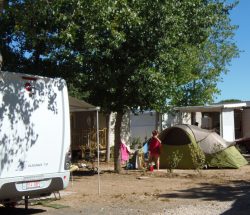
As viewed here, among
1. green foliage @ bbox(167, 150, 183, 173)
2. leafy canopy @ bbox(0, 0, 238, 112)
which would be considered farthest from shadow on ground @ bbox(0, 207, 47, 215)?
green foliage @ bbox(167, 150, 183, 173)

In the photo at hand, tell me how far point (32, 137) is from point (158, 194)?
412 centimetres

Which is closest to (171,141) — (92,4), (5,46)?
(5,46)

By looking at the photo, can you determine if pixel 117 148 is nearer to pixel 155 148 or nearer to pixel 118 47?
pixel 155 148

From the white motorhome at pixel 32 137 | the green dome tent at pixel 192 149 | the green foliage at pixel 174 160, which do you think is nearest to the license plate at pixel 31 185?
the white motorhome at pixel 32 137

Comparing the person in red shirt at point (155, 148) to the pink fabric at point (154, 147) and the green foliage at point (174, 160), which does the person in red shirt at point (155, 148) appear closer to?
the pink fabric at point (154, 147)

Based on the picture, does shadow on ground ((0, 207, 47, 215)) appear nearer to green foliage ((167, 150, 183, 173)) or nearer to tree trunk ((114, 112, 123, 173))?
tree trunk ((114, 112, 123, 173))

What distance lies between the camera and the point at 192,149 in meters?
18.9

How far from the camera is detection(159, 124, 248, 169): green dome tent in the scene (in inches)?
752

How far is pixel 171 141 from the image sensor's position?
1991 cm

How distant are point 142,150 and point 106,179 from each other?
14.6ft

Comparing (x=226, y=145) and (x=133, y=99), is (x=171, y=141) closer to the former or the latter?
(x=226, y=145)

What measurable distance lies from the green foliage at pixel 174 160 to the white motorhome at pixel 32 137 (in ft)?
28.0

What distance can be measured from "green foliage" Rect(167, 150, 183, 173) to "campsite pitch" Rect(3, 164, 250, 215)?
0.64 meters

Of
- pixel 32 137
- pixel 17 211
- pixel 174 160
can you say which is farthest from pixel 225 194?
pixel 174 160
